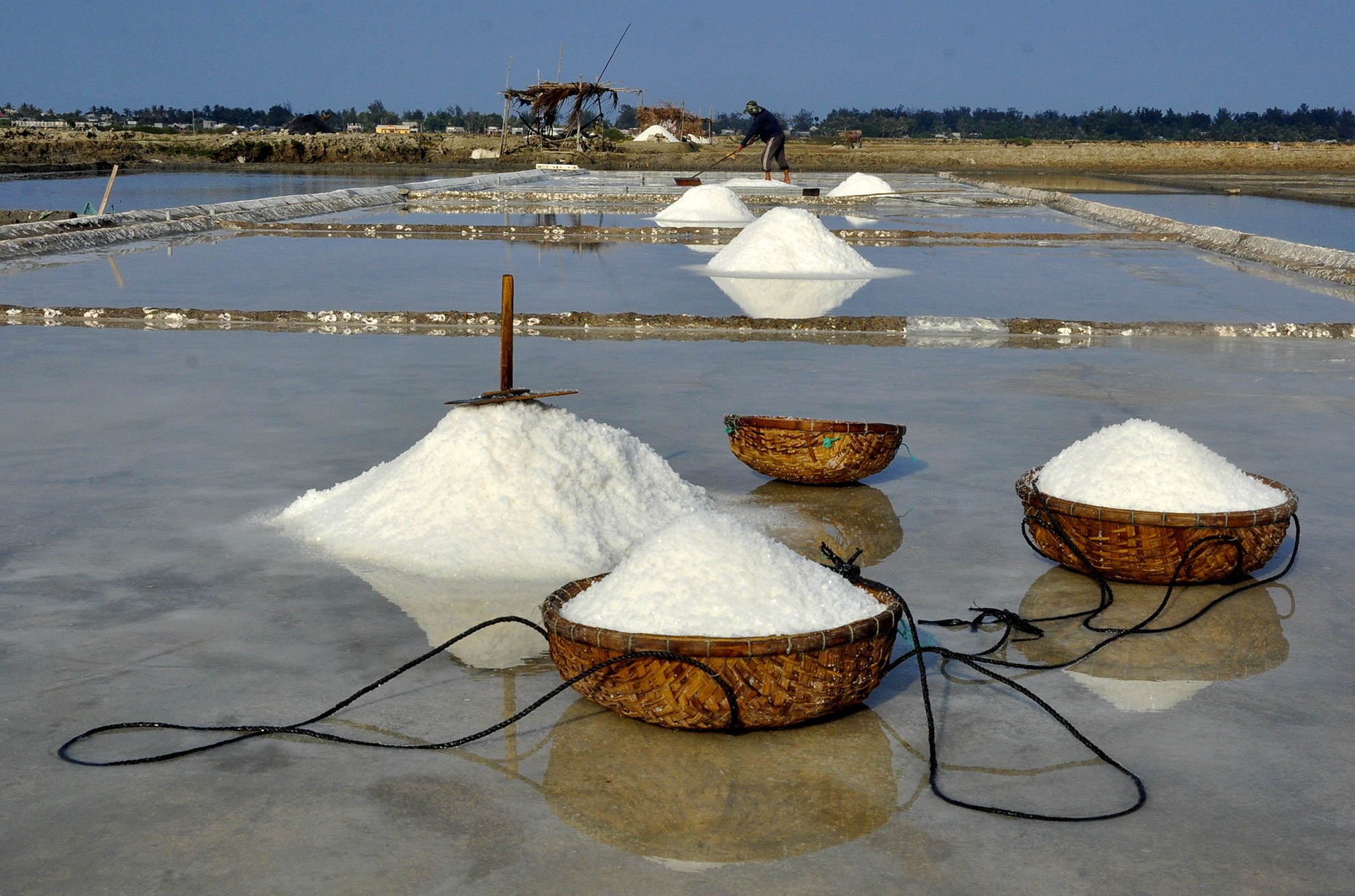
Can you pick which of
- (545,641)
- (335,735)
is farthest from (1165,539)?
(335,735)

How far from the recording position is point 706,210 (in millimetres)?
15320

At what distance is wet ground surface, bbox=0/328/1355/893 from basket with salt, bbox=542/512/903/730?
7cm

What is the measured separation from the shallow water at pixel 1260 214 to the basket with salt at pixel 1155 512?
1073 centimetres

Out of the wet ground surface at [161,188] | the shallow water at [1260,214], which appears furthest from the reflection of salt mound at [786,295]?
the wet ground surface at [161,188]

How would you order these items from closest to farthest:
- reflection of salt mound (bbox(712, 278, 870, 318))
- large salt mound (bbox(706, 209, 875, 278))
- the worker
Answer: reflection of salt mound (bbox(712, 278, 870, 318)) < large salt mound (bbox(706, 209, 875, 278)) < the worker

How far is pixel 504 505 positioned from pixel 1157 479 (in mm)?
1504

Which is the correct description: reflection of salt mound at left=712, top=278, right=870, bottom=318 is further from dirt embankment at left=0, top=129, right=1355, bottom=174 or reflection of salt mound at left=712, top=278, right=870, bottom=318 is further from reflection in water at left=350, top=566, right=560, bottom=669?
dirt embankment at left=0, top=129, right=1355, bottom=174

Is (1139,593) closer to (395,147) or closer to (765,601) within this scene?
(765,601)

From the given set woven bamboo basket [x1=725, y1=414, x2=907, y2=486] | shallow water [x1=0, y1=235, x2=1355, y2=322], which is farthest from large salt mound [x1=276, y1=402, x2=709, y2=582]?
shallow water [x1=0, y1=235, x2=1355, y2=322]

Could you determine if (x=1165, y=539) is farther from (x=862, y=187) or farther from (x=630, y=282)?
(x=862, y=187)

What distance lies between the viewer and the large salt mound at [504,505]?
10.5ft

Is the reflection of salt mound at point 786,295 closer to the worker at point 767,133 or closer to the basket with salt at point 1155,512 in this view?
the basket with salt at point 1155,512

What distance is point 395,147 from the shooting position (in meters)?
46.2

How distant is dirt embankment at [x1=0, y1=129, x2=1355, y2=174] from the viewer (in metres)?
37.5
